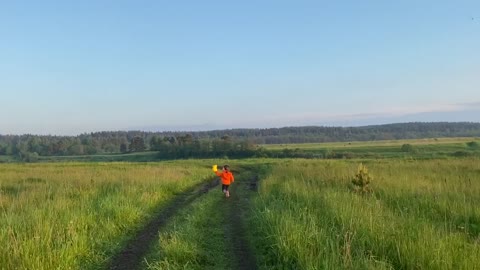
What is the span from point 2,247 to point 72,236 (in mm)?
1457

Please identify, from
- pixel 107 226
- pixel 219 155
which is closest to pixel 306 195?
pixel 107 226

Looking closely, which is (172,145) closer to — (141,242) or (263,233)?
(141,242)

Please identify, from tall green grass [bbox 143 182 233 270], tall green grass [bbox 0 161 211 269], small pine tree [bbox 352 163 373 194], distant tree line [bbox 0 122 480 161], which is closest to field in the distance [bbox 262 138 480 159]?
distant tree line [bbox 0 122 480 161]

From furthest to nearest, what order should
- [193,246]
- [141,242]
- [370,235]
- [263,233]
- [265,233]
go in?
[141,242], [263,233], [265,233], [193,246], [370,235]

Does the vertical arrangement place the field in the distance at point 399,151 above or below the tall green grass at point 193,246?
below

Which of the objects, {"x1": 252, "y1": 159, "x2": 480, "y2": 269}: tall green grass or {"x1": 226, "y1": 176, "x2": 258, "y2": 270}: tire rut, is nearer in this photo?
{"x1": 252, "y1": 159, "x2": 480, "y2": 269}: tall green grass

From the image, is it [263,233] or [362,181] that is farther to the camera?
[362,181]

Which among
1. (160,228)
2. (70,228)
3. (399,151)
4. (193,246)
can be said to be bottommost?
(399,151)

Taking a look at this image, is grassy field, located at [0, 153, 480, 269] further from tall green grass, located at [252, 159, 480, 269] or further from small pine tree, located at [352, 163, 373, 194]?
small pine tree, located at [352, 163, 373, 194]

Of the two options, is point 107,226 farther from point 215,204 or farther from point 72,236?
point 215,204

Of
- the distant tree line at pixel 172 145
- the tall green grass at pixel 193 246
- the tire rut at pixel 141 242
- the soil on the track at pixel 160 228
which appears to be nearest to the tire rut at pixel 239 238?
the soil on the track at pixel 160 228

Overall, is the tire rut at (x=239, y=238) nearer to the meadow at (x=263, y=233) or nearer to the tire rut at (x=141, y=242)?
the meadow at (x=263, y=233)

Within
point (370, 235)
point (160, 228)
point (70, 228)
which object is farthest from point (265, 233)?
point (70, 228)

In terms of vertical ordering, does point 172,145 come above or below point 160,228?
below
